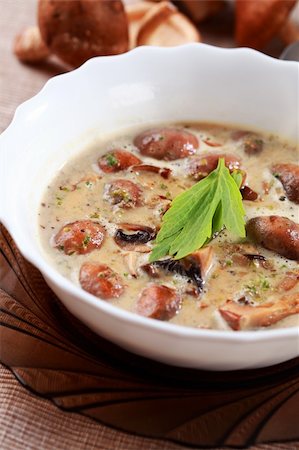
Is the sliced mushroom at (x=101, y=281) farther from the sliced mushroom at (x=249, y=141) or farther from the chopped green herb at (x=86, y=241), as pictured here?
the sliced mushroom at (x=249, y=141)

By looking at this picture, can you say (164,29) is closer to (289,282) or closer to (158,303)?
(289,282)

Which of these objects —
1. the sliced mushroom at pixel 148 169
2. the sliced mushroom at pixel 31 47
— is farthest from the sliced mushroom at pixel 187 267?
the sliced mushroom at pixel 31 47

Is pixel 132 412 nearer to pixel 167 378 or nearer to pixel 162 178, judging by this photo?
pixel 167 378

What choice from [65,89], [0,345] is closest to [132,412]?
[0,345]

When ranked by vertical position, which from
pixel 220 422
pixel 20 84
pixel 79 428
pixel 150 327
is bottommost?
pixel 20 84

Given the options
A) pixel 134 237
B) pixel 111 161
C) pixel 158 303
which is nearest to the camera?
pixel 158 303

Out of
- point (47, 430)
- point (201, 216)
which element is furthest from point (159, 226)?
point (47, 430)

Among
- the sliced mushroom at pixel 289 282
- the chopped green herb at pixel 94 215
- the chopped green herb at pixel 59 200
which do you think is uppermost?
the sliced mushroom at pixel 289 282
